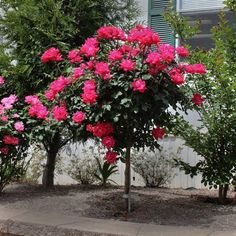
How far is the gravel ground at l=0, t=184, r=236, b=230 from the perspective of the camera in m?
6.00

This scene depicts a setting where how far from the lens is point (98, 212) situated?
20.9ft

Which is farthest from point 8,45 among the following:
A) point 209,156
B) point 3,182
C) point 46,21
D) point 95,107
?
point 209,156

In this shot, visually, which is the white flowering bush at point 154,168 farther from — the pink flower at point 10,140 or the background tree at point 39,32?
the pink flower at point 10,140

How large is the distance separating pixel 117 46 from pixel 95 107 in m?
1.03

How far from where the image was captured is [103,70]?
541cm

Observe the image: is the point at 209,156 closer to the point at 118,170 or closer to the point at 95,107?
the point at 95,107

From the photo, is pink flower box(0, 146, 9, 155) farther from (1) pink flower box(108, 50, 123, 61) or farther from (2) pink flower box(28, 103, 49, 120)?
(1) pink flower box(108, 50, 123, 61)

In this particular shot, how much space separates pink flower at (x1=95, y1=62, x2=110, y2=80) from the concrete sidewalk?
5.39ft

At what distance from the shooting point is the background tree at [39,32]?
7508mm

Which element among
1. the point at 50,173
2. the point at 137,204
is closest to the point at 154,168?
the point at 50,173

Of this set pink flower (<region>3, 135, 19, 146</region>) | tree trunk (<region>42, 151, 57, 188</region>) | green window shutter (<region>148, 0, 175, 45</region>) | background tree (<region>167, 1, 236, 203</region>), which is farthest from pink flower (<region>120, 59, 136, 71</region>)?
green window shutter (<region>148, 0, 175, 45</region>)

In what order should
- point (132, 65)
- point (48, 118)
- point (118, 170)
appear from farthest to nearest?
point (118, 170) → point (48, 118) → point (132, 65)

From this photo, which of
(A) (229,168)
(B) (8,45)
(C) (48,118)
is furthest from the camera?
(B) (8,45)

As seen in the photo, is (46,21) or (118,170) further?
(118,170)
